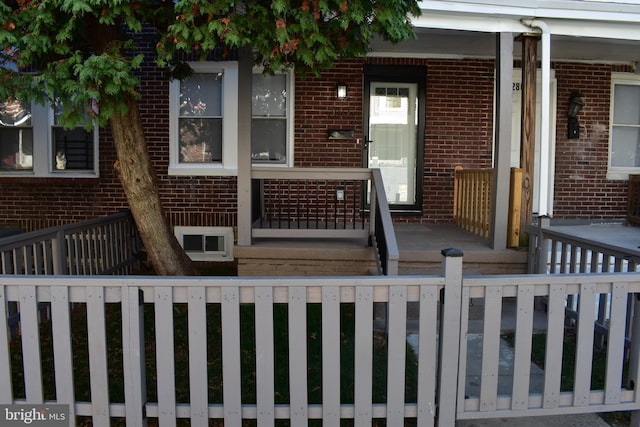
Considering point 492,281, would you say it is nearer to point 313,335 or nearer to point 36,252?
point 313,335

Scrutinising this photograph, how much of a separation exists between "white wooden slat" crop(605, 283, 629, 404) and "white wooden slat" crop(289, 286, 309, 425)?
167 centimetres

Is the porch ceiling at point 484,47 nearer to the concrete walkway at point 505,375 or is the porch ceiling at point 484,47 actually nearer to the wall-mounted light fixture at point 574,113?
the wall-mounted light fixture at point 574,113

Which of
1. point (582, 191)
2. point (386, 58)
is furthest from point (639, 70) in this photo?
point (386, 58)

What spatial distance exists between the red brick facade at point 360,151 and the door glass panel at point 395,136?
26 cm

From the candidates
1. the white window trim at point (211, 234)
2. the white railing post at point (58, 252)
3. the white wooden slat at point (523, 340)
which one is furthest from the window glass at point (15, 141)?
the white wooden slat at point (523, 340)

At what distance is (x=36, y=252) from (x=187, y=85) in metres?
3.67

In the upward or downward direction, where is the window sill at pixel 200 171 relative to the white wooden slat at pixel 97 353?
upward

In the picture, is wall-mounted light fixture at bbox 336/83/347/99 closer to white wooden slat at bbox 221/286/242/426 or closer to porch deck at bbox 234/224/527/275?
porch deck at bbox 234/224/527/275

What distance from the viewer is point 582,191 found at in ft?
26.4

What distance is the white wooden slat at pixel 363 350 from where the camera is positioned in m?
2.56

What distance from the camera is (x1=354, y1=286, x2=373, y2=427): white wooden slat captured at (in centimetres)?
256

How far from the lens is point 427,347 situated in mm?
2572

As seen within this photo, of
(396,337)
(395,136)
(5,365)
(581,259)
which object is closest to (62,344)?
(5,365)

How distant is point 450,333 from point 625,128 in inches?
294
